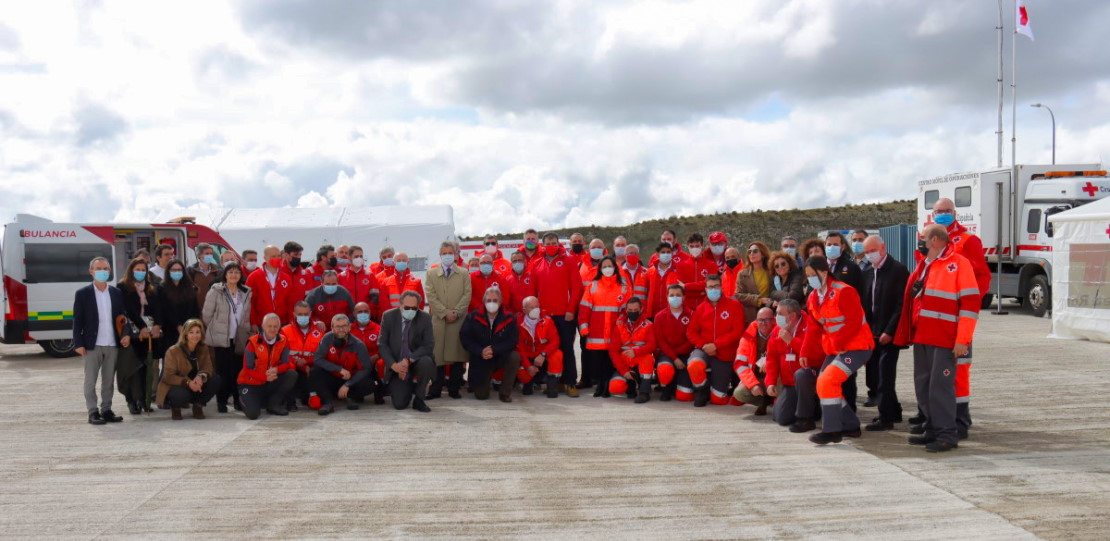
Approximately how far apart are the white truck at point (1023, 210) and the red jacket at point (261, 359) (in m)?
14.8

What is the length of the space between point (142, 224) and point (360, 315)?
7.65 meters

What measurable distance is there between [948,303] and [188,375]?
7.57 meters

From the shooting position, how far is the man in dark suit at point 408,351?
8.65 metres

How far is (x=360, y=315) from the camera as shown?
30.7 feet

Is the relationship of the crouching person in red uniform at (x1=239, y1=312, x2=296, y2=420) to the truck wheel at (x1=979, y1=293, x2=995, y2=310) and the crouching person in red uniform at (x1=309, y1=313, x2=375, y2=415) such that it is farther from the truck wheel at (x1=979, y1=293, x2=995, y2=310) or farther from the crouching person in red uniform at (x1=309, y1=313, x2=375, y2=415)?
the truck wheel at (x1=979, y1=293, x2=995, y2=310)

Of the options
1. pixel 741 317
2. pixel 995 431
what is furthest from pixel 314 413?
pixel 995 431

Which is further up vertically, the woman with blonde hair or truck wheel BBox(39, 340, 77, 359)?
the woman with blonde hair

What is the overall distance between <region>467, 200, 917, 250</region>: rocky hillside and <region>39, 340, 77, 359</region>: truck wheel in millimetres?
39517

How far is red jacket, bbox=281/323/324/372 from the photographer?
28.6 ft

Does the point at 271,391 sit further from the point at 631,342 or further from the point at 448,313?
the point at 631,342

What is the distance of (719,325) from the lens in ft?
28.8

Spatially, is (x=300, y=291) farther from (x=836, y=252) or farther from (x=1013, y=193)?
(x=1013, y=193)

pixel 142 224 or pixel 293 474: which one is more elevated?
pixel 142 224

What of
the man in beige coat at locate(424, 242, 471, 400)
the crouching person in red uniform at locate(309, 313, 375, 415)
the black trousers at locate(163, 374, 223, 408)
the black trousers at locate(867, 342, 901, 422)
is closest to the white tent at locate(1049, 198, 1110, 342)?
the black trousers at locate(867, 342, 901, 422)
